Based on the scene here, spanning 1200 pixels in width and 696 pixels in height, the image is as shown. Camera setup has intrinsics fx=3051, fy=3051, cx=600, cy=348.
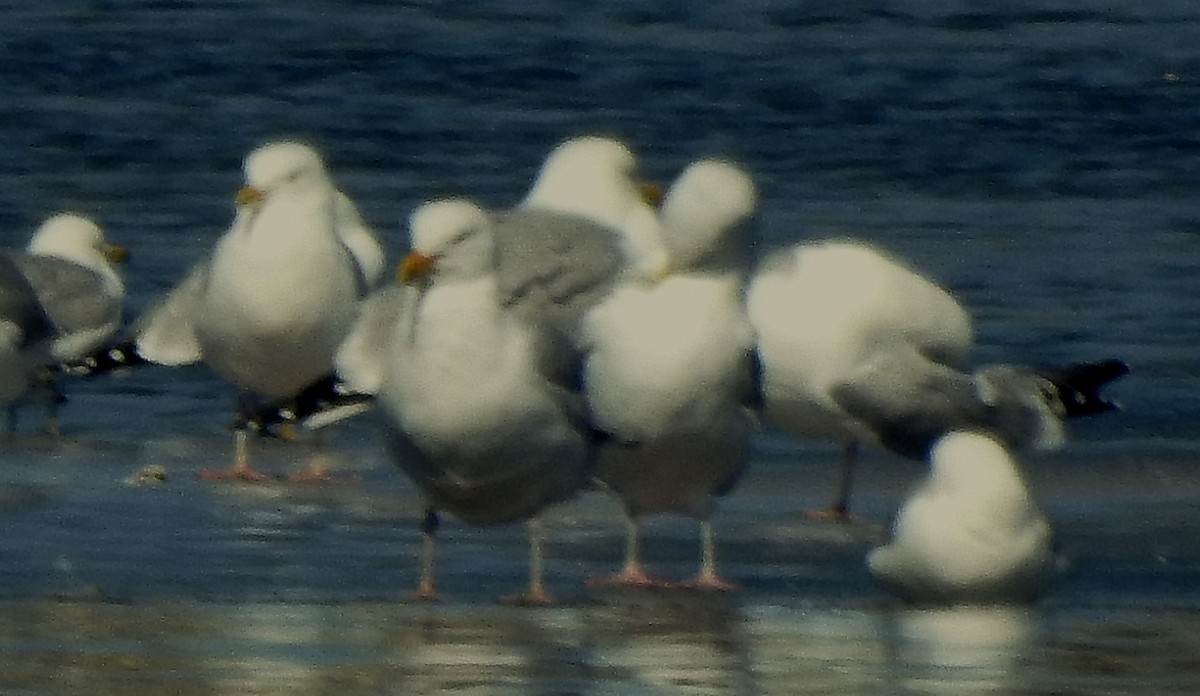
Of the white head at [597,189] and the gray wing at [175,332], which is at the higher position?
the white head at [597,189]

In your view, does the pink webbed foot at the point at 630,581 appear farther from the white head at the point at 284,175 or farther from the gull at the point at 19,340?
the gull at the point at 19,340

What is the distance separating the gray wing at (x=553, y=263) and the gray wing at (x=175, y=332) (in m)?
1.43

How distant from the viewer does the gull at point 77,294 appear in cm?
1183

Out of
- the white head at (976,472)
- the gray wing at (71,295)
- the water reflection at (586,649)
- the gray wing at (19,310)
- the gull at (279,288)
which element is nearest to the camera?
the water reflection at (586,649)

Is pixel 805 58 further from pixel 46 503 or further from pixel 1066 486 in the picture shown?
pixel 46 503

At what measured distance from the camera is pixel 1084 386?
10.1 meters

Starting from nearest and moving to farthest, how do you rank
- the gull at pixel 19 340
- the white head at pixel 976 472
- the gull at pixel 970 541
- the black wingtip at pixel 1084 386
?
1. the gull at pixel 970 541
2. the white head at pixel 976 472
3. the black wingtip at pixel 1084 386
4. the gull at pixel 19 340

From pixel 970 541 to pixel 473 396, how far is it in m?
1.29

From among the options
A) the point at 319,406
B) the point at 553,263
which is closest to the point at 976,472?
the point at 319,406

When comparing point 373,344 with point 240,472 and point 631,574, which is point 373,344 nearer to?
point 631,574

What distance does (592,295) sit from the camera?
31.7ft

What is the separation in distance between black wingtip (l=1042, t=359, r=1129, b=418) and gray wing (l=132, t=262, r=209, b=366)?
9.90 ft

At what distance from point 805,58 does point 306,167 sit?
35.0 ft

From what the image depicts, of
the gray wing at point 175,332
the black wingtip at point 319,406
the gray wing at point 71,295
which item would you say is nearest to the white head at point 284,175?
the gray wing at point 175,332
